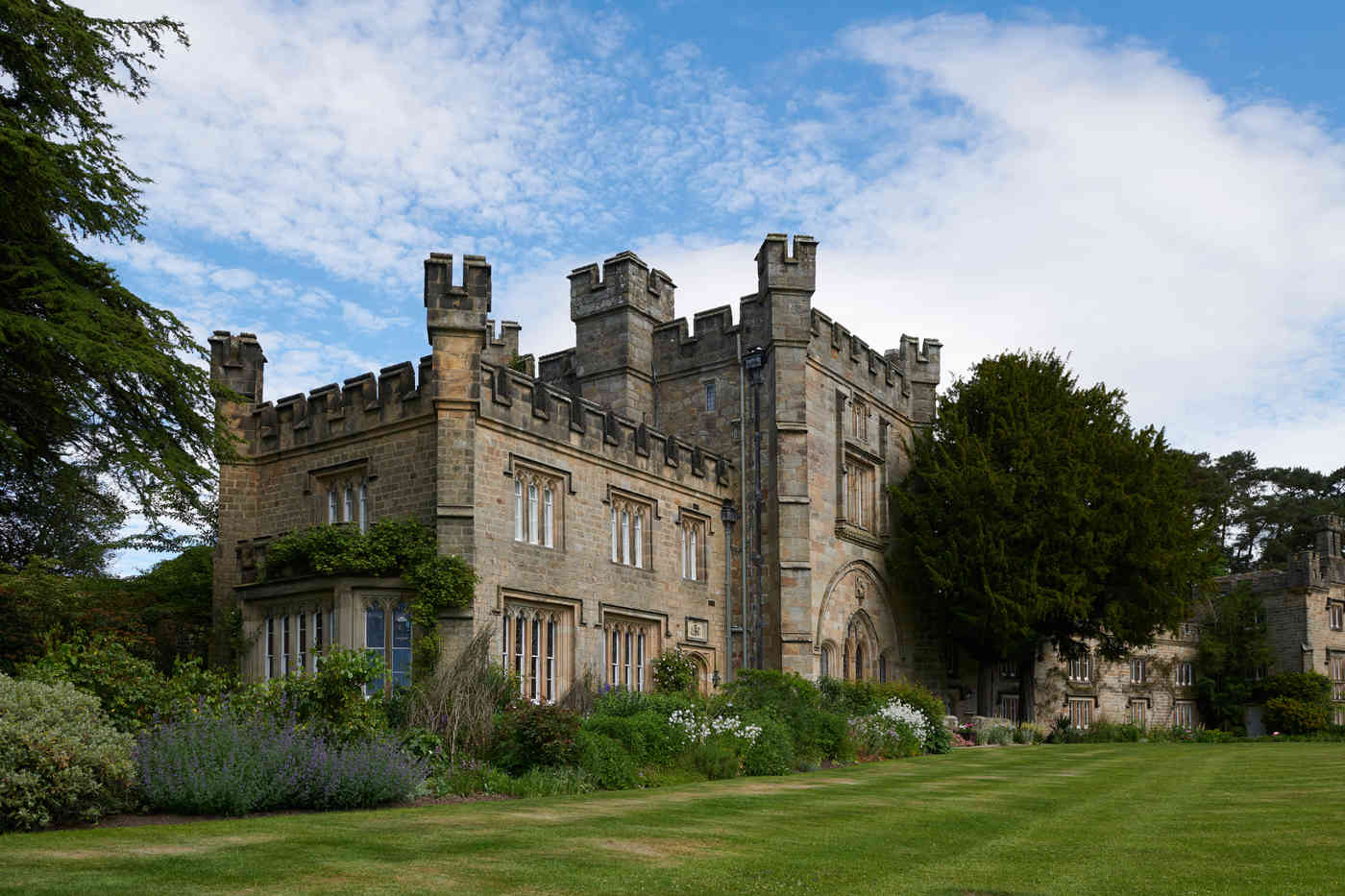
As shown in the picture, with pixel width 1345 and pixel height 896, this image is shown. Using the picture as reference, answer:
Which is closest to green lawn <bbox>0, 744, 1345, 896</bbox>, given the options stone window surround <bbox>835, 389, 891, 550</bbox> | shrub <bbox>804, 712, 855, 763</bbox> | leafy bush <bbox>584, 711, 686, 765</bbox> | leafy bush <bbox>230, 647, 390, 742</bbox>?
leafy bush <bbox>584, 711, 686, 765</bbox>

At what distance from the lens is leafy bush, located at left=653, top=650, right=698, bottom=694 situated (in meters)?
24.6

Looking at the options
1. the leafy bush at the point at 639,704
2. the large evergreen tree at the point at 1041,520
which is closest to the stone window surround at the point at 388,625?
the leafy bush at the point at 639,704

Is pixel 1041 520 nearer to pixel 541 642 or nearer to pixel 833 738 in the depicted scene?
pixel 833 738

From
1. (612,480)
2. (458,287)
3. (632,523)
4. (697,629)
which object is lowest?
(697,629)

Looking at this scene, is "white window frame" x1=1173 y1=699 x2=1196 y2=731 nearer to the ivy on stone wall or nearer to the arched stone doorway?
the arched stone doorway

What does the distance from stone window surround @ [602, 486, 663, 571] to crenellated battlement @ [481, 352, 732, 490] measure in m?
0.65

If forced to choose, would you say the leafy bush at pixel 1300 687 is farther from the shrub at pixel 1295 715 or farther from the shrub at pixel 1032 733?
the shrub at pixel 1032 733

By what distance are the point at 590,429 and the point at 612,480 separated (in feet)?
4.17

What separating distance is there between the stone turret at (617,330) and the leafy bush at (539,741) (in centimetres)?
1370

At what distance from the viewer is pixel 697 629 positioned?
26.3 metres

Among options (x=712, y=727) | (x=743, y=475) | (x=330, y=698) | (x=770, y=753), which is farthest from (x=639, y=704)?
(x=743, y=475)

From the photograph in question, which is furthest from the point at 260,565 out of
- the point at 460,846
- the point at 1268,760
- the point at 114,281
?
the point at 1268,760

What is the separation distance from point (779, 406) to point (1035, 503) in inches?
325

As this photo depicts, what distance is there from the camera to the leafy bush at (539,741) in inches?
608
